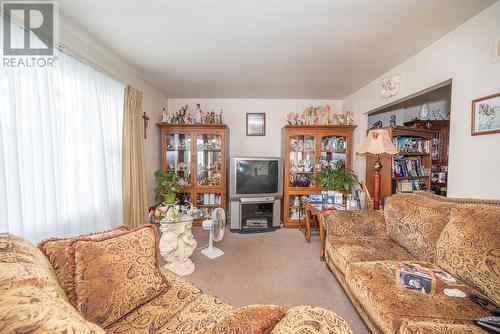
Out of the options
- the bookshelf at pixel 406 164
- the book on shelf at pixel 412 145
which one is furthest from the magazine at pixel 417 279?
the book on shelf at pixel 412 145

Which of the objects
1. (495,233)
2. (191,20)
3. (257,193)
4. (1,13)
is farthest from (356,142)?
(1,13)

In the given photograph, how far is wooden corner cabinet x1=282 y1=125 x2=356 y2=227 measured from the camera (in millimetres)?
3633

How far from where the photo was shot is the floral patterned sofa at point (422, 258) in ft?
3.52

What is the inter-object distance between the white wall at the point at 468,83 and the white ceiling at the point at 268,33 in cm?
11

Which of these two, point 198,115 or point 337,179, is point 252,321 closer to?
point 337,179

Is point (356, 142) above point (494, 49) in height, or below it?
below

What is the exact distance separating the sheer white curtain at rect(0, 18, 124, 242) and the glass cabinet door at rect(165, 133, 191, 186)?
4.13 ft

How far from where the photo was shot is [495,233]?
120 centimetres

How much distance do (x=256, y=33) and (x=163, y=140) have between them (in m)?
2.50

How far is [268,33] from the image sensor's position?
1870 millimetres

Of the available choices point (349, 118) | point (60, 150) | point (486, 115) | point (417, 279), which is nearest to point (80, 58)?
point (60, 150)

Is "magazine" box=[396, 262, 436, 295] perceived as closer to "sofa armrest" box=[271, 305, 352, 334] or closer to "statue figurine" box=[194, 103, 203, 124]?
"sofa armrest" box=[271, 305, 352, 334]

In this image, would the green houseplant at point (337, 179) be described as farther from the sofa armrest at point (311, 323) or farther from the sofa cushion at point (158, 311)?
the sofa armrest at point (311, 323)

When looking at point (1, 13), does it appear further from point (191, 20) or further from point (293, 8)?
point (293, 8)
